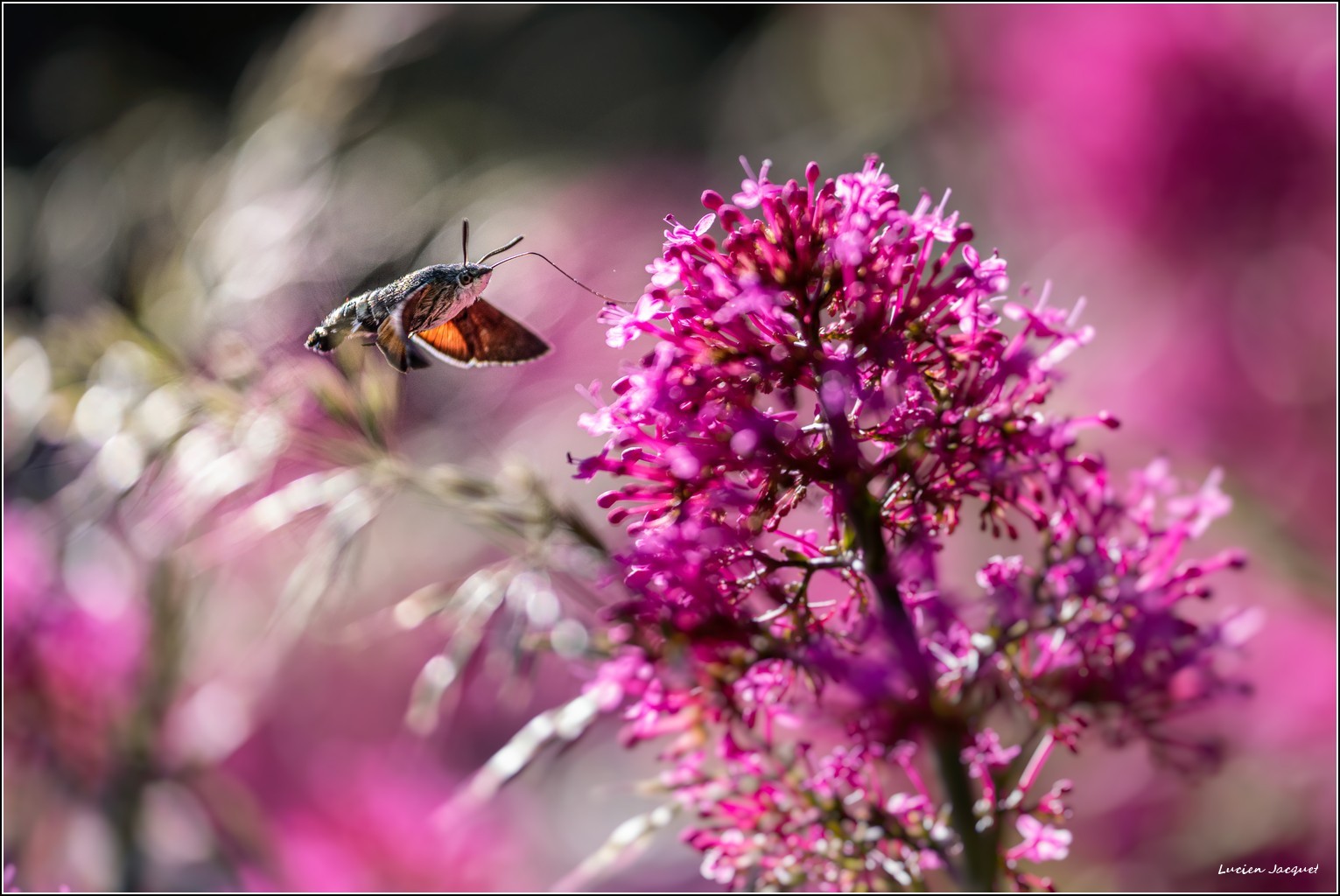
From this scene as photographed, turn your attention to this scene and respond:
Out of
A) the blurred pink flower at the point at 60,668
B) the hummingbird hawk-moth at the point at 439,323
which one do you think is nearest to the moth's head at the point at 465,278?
the hummingbird hawk-moth at the point at 439,323

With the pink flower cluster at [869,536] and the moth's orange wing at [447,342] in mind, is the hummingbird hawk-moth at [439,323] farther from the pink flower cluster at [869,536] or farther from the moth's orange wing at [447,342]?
the pink flower cluster at [869,536]

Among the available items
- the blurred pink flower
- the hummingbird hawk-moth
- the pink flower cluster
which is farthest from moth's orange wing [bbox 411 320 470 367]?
the blurred pink flower

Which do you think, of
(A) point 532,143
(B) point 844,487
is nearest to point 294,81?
(B) point 844,487

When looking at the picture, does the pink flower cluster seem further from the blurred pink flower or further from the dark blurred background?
the blurred pink flower

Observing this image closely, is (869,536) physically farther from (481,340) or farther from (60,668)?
(60,668)

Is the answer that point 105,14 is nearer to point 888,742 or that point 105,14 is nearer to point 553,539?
point 553,539
